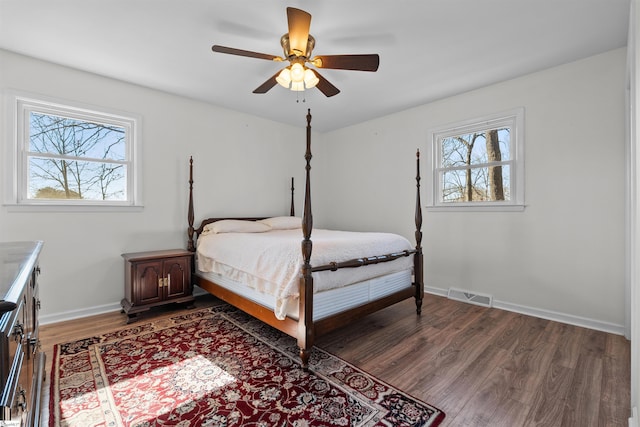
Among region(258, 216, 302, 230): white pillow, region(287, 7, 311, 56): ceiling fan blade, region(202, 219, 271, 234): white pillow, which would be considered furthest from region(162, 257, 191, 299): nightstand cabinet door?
region(287, 7, 311, 56): ceiling fan blade

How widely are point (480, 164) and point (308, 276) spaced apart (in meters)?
2.75

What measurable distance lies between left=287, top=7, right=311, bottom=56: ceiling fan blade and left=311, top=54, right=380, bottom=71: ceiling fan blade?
0.48 feet

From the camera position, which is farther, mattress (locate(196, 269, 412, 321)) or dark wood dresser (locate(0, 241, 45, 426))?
mattress (locate(196, 269, 412, 321))

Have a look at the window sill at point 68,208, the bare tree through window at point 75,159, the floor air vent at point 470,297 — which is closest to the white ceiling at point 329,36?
the bare tree through window at point 75,159

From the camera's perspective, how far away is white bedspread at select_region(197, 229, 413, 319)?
2.20m

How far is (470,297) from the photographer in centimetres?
355

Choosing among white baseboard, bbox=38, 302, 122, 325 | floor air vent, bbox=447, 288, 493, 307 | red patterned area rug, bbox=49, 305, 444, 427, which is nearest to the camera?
red patterned area rug, bbox=49, 305, 444, 427

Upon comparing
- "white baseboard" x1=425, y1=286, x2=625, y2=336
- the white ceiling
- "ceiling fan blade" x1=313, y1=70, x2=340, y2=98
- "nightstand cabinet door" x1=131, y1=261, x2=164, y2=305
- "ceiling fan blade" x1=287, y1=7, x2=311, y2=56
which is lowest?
"white baseboard" x1=425, y1=286, x2=625, y2=336

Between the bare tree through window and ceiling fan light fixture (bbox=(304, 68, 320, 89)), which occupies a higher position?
ceiling fan light fixture (bbox=(304, 68, 320, 89))

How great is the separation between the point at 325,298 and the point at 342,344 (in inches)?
19.9

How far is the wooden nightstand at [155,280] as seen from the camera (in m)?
2.99

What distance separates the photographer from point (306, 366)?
207cm

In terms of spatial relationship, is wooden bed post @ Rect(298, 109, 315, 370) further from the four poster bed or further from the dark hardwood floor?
the dark hardwood floor

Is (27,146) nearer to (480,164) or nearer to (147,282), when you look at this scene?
(147,282)
